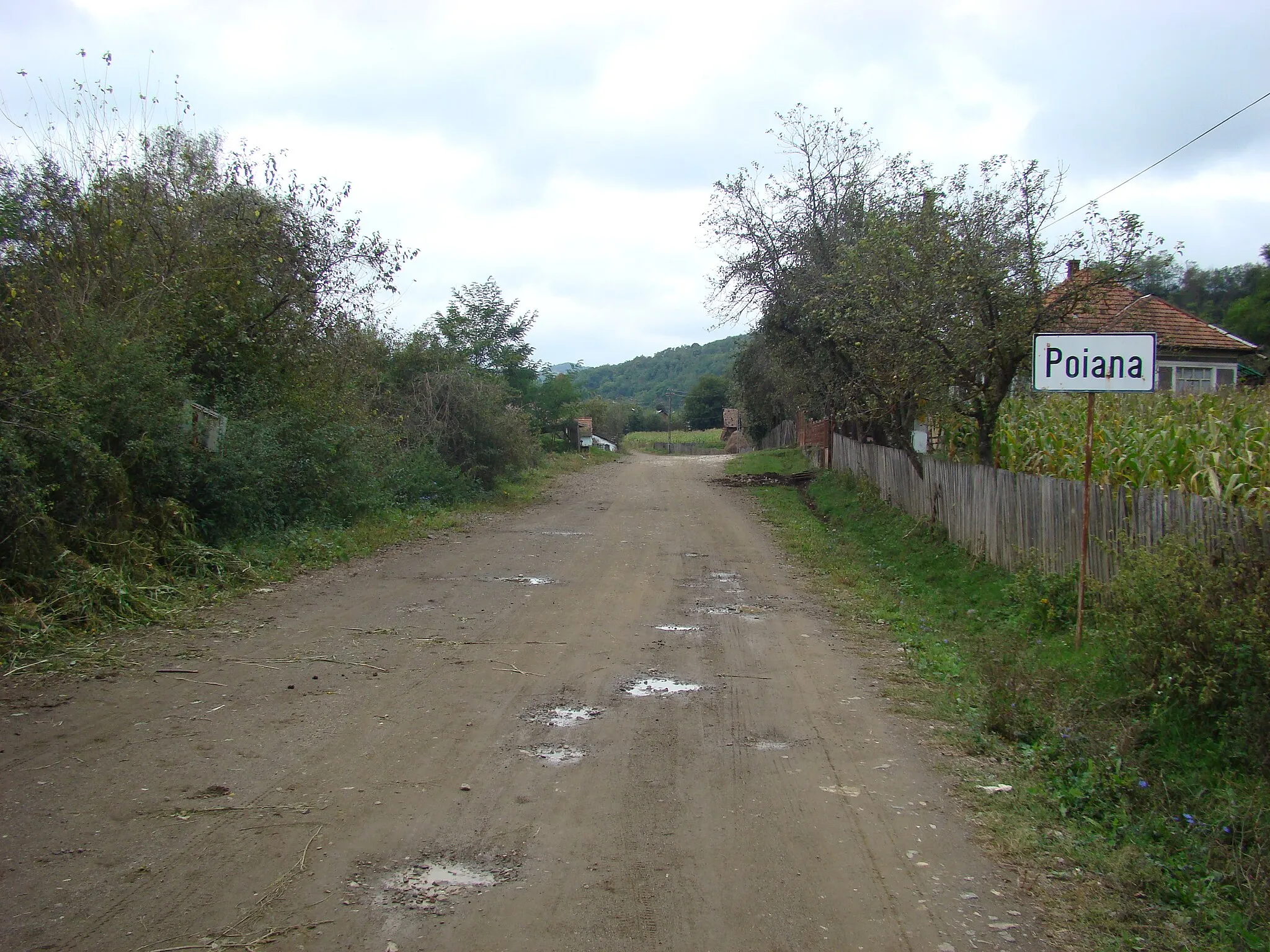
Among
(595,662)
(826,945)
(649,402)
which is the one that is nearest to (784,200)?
(595,662)

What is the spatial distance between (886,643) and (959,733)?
2.71 metres

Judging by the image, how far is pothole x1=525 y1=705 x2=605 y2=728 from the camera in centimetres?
623

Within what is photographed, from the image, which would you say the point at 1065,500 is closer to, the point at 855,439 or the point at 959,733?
the point at 959,733

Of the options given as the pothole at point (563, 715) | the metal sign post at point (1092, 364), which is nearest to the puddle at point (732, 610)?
the metal sign post at point (1092, 364)

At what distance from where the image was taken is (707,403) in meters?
109

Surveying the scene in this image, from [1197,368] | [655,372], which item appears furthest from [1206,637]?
[655,372]

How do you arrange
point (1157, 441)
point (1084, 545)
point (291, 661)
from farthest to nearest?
1. point (1157, 441)
2. point (1084, 545)
3. point (291, 661)

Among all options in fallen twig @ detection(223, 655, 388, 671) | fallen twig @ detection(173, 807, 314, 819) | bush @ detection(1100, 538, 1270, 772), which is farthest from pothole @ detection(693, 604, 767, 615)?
fallen twig @ detection(173, 807, 314, 819)

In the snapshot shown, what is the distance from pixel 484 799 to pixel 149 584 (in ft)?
20.8

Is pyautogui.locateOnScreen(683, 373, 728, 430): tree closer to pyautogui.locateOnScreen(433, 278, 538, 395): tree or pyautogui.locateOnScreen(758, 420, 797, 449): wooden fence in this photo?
pyautogui.locateOnScreen(758, 420, 797, 449): wooden fence

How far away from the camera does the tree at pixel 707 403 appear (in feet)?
354

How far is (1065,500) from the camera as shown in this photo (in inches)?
391

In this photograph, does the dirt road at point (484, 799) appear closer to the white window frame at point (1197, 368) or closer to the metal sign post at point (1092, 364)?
the metal sign post at point (1092, 364)

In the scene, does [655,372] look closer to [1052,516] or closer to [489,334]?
[489,334]
